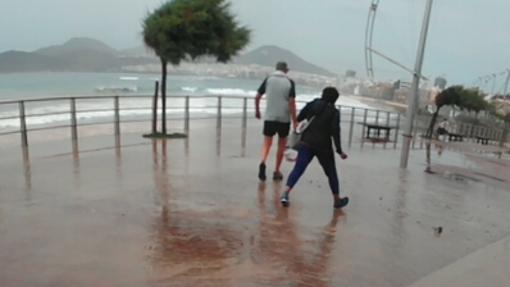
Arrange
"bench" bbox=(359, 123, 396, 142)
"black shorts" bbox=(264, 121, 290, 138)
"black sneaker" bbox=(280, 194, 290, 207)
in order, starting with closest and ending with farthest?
"black sneaker" bbox=(280, 194, 290, 207)
"black shorts" bbox=(264, 121, 290, 138)
"bench" bbox=(359, 123, 396, 142)

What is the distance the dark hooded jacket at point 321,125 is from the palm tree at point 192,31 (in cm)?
547

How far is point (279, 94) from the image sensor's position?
623cm

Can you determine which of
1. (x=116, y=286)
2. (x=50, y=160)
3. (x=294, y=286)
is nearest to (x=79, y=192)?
(x=50, y=160)

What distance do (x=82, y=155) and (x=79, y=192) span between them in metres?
2.55

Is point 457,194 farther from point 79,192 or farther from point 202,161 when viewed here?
point 79,192

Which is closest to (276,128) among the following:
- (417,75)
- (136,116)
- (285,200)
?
(285,200)

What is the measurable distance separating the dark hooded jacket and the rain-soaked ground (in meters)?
0.77

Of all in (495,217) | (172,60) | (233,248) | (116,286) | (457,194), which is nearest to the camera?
(116,286)

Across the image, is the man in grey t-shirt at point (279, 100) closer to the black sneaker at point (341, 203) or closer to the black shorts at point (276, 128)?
the black shorts at point (276, 128)

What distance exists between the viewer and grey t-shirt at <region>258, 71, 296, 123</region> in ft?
20.5

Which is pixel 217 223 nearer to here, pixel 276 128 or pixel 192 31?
pixel 276 128

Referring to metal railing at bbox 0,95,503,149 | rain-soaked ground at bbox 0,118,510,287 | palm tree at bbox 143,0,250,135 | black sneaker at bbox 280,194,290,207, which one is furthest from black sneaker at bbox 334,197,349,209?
palm tree at bbox 143,0,250,135

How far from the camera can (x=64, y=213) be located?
4.66 m

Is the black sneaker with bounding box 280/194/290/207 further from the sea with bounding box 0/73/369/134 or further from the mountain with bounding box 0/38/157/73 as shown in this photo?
the mountain with bounding box 0/38/157/73
